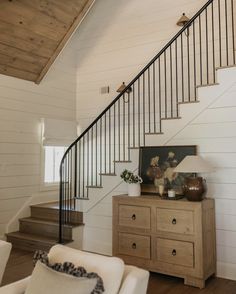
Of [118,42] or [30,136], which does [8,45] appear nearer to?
[30,136]

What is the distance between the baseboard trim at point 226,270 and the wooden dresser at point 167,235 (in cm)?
10

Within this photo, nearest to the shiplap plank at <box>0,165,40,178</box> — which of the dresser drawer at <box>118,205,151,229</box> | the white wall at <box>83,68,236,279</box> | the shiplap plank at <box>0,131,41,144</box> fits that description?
the shiplap plank at <box>0,131,41,144</box>

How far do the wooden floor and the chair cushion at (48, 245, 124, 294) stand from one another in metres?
1.67

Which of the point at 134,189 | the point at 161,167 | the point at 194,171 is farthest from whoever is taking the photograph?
the point at 161,167

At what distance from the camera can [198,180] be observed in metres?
3.62

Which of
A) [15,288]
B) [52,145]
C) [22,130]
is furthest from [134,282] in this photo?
[52,145]

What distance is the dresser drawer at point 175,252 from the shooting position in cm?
347

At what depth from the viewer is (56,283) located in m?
1.67

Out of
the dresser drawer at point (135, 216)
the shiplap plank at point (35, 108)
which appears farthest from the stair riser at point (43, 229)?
the shiplap plank at point (35, 108)

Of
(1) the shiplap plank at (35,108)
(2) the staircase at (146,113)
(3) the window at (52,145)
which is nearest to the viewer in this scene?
(2) the staircase at (146,113)

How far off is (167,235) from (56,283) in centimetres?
220

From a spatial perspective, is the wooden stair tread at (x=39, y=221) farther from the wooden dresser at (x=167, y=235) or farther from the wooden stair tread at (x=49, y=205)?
the wooden dresser at (x=167, y=235)

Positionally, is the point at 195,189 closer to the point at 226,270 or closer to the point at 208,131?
the point at 208,131

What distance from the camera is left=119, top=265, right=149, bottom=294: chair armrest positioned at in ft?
5.57
